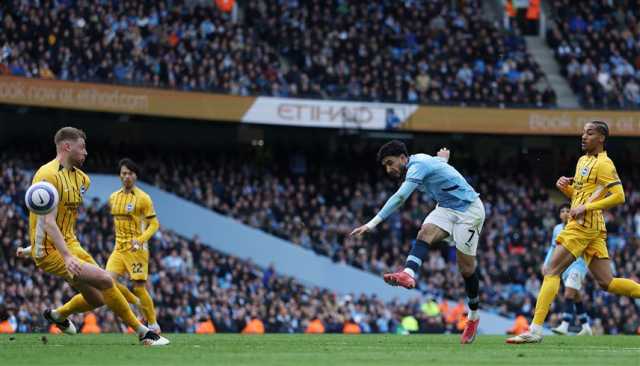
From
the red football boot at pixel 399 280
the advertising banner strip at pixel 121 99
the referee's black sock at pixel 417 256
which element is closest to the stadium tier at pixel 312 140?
the advertising banner strip at pixel 121 99

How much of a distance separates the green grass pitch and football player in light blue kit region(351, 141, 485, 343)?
1.02m

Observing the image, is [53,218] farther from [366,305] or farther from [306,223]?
[306,223]

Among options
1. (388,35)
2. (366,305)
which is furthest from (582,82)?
(366,305)

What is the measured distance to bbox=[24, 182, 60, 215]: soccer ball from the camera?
12391mm

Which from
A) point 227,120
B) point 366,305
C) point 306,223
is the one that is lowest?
point 366,305

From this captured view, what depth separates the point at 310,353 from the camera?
1279cm

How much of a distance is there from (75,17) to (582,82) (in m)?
17.1

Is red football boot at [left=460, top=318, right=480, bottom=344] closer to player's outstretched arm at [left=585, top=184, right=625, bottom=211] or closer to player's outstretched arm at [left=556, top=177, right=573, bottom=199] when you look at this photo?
player's outstretched arm at [left=556, top=177, right=573, bottom=199]

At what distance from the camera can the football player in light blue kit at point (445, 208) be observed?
547 inches

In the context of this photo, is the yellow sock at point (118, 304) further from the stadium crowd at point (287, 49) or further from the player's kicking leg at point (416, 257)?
the stadium crowd at point (287, 49)

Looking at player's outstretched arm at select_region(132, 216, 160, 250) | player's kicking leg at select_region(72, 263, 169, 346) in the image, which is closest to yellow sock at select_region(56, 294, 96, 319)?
player's kicking leg at select_region(72, 263, 169, 346)

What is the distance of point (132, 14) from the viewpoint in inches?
1447

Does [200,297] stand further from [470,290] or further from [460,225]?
[460,225]

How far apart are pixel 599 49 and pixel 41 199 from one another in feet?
105
